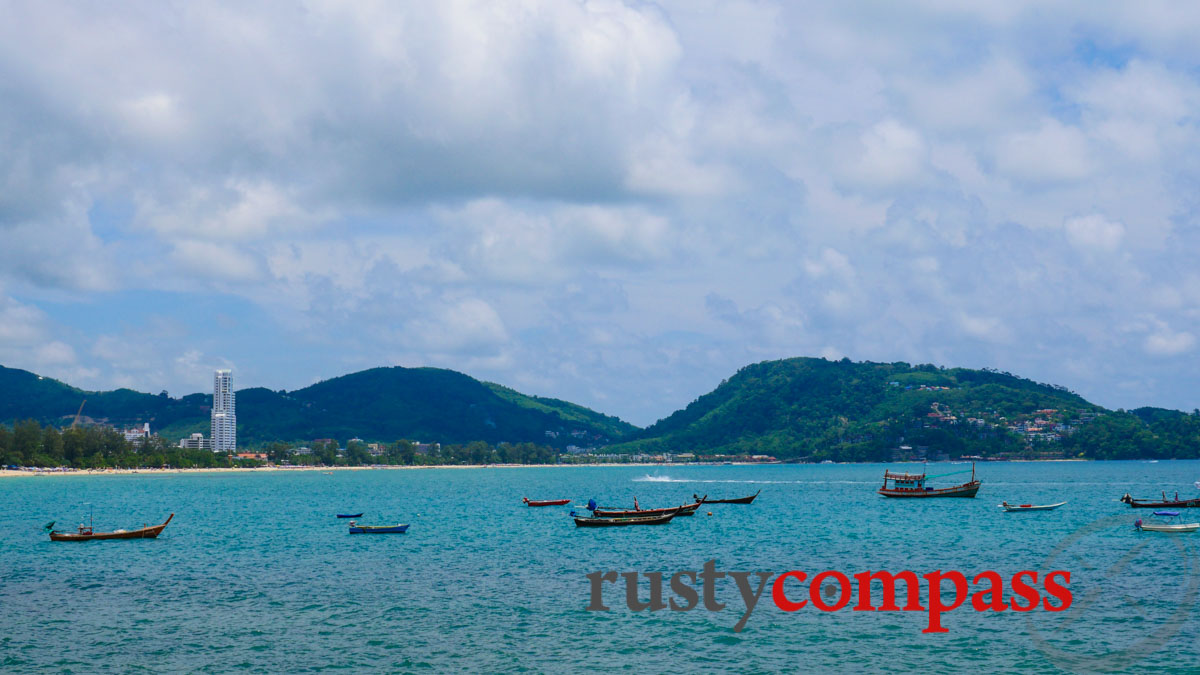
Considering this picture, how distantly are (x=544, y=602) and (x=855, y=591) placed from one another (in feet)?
45.2

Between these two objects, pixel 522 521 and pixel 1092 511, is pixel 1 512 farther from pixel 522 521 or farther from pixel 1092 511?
pixel 1092 511

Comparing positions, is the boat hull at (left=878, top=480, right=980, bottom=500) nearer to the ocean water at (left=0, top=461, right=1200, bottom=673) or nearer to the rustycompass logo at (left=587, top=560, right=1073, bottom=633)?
the ocean water at (left=0, top=461, right=1200, bottom=673)

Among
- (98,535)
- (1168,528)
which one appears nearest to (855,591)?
(1168,528)

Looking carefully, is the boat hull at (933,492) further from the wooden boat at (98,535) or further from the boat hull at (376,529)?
the wooden boat at (98,535)

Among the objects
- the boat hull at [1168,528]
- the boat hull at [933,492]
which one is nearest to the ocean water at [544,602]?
the boat hull at [1168,528]

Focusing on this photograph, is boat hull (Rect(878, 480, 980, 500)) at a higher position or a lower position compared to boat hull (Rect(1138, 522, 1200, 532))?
lower

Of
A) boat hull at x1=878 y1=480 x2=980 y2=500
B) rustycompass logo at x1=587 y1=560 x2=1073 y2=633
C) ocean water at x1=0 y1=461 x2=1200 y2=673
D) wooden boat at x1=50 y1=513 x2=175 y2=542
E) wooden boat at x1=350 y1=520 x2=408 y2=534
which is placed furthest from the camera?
boat hull at x1=878 y1=480 x2=980 y2=500

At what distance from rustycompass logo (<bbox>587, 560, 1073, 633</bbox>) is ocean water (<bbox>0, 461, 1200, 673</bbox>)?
2.51ft

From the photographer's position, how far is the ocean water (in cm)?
3062

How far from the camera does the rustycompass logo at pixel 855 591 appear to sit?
126 ft

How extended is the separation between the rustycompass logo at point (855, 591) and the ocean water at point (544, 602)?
765 mm

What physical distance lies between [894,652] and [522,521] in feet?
195

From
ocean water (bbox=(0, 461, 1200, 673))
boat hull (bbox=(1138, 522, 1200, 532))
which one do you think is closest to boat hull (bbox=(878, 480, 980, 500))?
ocean water (bbox=(0, 461, 1200, 673))

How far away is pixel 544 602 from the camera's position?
4031cm
